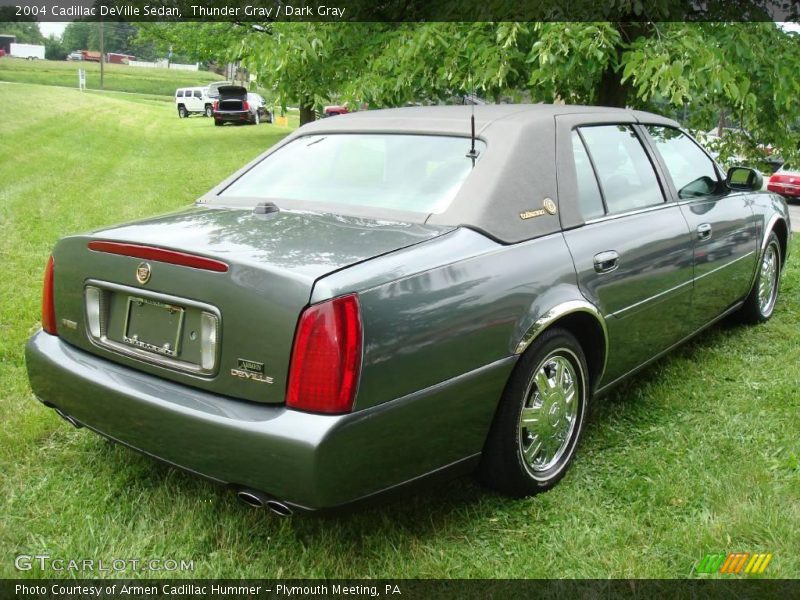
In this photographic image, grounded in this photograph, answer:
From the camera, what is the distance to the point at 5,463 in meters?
3.27

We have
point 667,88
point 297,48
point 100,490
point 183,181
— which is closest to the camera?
point 100,490

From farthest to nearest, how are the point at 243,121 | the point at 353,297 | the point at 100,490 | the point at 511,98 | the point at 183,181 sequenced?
the point at 243,121, the point at 183,181, the point at 511,98, the point at 100,490, the point at 353,297

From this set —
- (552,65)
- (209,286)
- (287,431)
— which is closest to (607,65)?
(552,65)

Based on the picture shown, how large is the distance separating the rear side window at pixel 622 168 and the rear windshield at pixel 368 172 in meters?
0.72

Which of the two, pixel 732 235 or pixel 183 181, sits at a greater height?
pixel 732 235

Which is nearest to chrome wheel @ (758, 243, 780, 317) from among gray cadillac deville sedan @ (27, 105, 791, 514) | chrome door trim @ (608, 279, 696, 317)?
chrome door trim @ (608, 279, 696, 317)

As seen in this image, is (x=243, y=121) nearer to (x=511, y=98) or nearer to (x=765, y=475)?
(x=511, y=98)

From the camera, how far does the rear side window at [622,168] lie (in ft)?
12.0

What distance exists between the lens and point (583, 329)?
3.37 meters

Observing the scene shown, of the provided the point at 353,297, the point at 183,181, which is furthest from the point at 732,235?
the point at 183,181

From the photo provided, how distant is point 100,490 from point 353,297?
147 centimetres

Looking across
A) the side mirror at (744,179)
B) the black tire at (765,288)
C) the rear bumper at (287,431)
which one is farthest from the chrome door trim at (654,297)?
the black tire at (765,288)

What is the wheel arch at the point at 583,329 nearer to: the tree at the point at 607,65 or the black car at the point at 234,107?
the tree at the point at 607,65

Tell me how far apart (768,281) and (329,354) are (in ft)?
14.8
